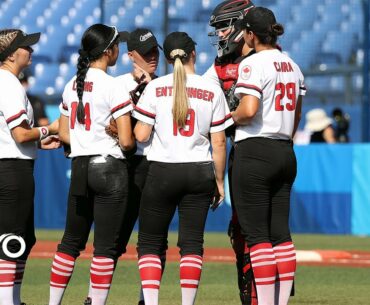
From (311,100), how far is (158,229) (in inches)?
642

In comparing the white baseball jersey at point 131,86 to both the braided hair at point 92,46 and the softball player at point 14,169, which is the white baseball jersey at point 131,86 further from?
the softball player at point 14,169

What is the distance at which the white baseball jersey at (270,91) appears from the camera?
8008mm

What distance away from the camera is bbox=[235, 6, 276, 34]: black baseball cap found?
812cm

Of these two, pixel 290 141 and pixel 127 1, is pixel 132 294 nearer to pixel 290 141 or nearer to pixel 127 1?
pixel 290 141

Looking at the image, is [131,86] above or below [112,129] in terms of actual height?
above

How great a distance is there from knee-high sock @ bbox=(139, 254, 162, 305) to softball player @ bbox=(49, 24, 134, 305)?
11.8 inches

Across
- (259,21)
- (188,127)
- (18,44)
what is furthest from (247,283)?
(18,44)

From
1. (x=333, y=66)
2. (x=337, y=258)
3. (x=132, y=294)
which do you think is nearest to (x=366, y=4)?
(x=333, y=66)

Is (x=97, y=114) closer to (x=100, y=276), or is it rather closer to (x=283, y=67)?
(x=100, y=276)

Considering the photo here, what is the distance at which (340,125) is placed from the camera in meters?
21.8

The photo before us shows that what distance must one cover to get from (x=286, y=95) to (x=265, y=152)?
45 cm

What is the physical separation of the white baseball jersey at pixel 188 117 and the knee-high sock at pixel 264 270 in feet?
2.50

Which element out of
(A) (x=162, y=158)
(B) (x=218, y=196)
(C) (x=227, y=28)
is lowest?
(B) (x=218, y=196)

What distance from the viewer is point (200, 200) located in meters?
8.08
